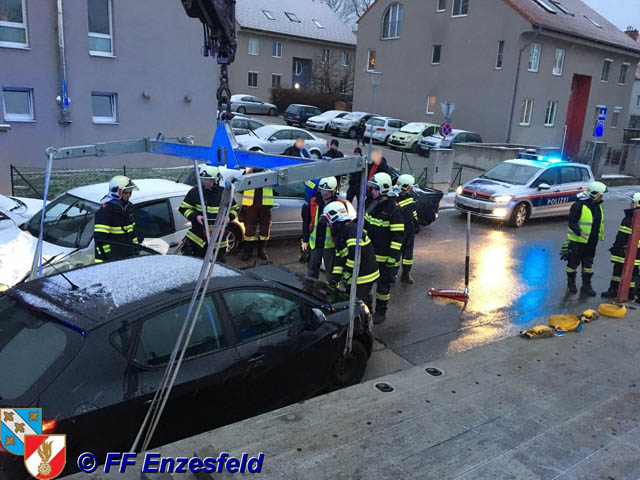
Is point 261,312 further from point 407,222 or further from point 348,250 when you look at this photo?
point 407,222

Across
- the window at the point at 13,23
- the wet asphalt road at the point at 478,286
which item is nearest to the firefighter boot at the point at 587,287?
the wet asphalt road at the point at 478,286

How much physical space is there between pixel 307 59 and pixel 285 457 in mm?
42849

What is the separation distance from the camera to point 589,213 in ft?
27.8

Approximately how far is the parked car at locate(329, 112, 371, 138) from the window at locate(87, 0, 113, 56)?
14.7 meters

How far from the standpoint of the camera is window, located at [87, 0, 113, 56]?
16.7 m

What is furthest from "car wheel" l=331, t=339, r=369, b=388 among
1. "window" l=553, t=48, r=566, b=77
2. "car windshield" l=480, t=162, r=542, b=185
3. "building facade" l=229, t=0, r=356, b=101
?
"building facade" l=229, t=0, r=356, b=101

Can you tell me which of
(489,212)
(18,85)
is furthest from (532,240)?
(18,85)

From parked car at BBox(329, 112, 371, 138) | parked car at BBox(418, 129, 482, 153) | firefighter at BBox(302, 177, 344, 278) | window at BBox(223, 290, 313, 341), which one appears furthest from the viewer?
parked car at BBox(329, 112, 371, 138)

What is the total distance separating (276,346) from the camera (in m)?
4.52

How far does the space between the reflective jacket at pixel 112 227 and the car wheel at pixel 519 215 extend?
33.7ft

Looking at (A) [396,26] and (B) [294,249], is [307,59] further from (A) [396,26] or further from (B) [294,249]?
(B) [294,249]

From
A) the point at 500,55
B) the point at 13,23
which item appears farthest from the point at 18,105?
the point at 500,55

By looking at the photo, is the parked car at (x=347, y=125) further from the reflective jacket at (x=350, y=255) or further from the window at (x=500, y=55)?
the reflective jacket at (x=350, y=255)

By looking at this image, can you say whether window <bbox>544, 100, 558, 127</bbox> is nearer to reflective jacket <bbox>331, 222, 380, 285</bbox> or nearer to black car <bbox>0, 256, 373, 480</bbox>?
reflective jacket <bbox>331, 222, 380, 285</bbox>
